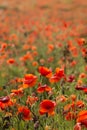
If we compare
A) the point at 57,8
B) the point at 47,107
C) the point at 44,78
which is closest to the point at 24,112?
the point at 47,107

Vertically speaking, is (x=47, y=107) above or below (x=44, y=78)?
above

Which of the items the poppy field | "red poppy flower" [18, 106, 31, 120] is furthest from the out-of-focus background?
"red poppy flower" [18, 106, 31, 120]

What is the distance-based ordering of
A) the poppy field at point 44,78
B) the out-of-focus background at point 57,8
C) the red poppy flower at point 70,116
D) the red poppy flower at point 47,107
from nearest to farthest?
the red poppy flower at point 47,107, the red poppy flower at point 70,116, the poppy field at point 44,78, the out-of-focus background at point 57,8

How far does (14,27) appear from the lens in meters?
10.9

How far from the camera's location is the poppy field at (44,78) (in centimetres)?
290

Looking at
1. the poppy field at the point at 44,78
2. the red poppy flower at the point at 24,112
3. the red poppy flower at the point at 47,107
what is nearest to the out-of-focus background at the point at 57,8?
the poppy field at the point at 44,78

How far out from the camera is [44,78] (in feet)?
14.2

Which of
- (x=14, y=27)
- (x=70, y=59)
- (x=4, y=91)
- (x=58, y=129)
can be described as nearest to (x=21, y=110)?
(x=58, y=129)

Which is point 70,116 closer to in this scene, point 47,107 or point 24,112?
point 47,107

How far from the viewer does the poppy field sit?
9.53 ft

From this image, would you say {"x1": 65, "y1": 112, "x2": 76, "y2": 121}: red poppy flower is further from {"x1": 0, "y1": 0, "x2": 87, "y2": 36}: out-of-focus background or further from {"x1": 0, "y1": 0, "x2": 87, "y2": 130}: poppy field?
{"x1": 0, "y1": 0, "x2": 87, "y2": 36}: out-of-focus background

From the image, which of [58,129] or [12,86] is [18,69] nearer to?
[12,86]

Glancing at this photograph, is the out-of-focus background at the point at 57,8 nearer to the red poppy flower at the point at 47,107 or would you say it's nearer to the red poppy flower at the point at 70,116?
the red poppy flower at the point at 70,116

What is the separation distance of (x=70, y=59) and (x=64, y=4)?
40.7 feet
